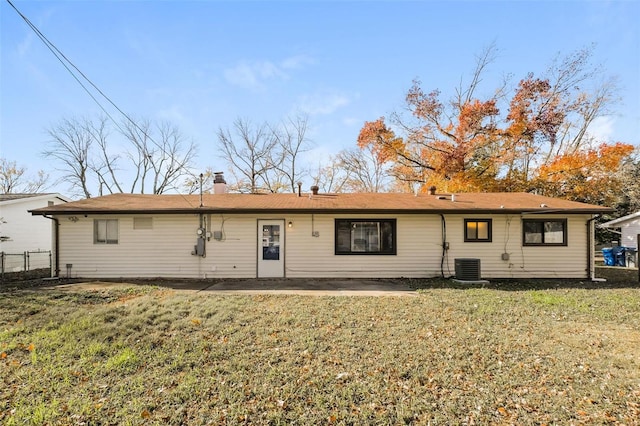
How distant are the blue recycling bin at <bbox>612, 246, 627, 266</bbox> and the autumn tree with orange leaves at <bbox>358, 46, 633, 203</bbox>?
3481 mm

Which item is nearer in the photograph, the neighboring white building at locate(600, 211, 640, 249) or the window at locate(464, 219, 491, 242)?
the window at locate(464, 219, 491, 242)

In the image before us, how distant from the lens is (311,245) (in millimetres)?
10203

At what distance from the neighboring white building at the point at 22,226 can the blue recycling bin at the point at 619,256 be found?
25402mm

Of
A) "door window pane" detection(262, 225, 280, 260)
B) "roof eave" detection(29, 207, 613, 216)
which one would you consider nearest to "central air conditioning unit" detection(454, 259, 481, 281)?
"roof eave" detection(29, 207, 613, 216)

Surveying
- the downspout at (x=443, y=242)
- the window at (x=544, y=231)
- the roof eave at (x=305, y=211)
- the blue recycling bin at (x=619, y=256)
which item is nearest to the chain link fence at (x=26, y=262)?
the roof eave at (x=305, y=211)

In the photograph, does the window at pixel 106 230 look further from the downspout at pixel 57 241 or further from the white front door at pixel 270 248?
the white front door at pixel 270 248

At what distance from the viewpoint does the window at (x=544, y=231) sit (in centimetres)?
1024

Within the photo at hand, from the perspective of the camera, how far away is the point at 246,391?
323 centimetres

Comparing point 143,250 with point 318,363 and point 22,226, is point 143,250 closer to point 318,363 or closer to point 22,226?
point 22,226

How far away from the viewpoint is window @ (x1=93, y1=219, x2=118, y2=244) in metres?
10.2

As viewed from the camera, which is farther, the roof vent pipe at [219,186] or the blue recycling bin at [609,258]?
the blue recycling bin at [609,258]

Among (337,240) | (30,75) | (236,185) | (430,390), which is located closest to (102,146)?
(236,185)

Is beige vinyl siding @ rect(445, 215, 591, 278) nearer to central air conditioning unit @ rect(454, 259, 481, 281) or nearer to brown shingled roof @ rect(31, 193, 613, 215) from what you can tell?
brown shingled roof @ rect(31, 193, 613, 215)

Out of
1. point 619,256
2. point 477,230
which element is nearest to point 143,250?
point 477,230
